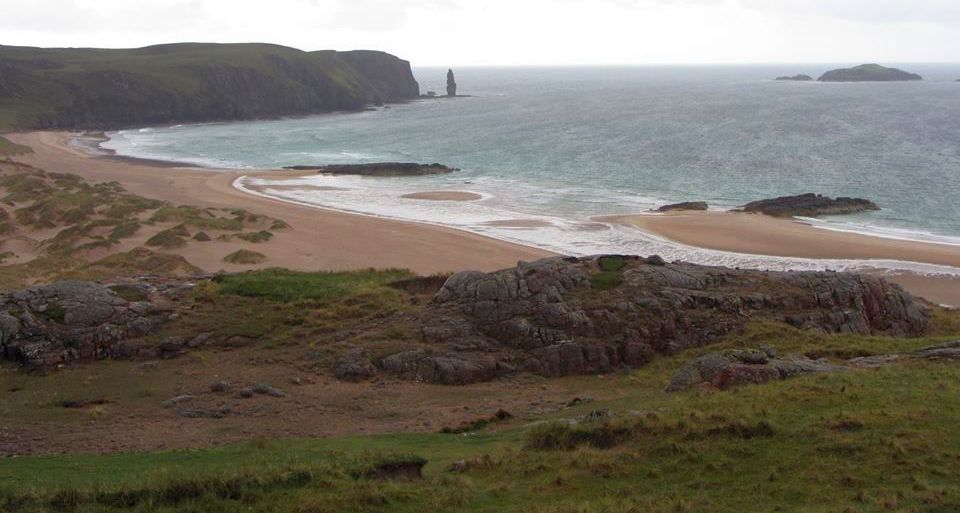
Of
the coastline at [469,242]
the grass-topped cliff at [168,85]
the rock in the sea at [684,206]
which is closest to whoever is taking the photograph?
the coastline at [469,242]

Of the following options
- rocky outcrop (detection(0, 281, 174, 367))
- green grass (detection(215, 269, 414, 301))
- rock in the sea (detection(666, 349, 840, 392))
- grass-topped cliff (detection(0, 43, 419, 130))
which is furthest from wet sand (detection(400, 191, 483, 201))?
grass-topped cliff (detection(0, 43, 419, 130))

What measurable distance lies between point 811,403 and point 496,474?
7115mm

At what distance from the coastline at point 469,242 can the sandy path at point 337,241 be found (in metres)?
0.06

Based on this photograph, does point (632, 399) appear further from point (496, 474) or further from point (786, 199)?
point (786, 199)

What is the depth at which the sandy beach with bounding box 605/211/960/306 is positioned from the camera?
140ft

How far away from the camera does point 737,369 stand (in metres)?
20.6

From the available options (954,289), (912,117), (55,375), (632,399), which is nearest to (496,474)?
(632,399)

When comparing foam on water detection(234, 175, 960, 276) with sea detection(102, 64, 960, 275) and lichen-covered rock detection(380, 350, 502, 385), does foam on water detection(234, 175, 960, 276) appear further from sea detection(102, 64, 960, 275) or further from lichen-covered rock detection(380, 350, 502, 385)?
lichen-covered rock detection(380, 350, 502, 385)

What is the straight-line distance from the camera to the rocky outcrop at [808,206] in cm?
6216

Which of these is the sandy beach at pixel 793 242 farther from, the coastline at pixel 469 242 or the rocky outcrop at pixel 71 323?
the rocky outcrop at pixel 71 323

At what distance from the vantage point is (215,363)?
79.3 ft

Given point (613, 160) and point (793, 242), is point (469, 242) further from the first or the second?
point (613, 160)

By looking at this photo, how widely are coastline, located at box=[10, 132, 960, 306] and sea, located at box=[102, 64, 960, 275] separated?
1958 millimetres

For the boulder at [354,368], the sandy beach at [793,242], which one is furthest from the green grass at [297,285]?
the sandy beach at [793,242]
